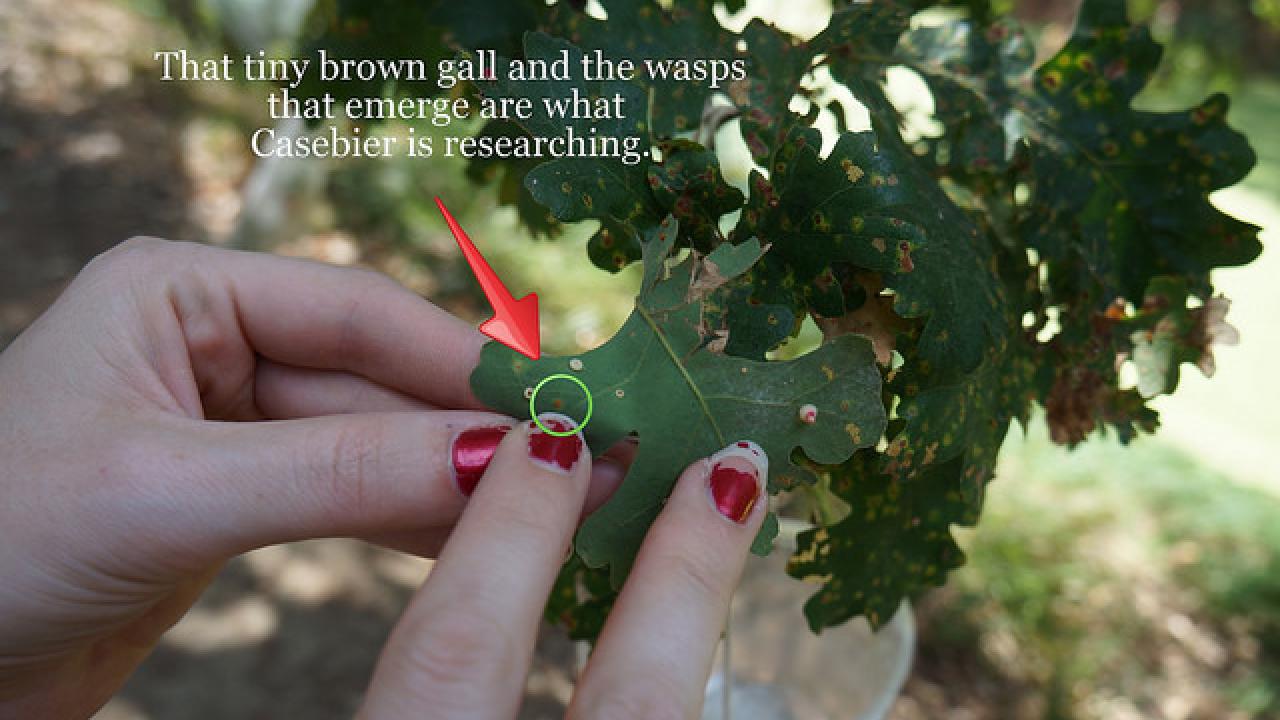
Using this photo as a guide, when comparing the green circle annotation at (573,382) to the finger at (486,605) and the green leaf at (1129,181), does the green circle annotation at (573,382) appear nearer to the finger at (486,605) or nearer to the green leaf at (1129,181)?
the finger at (486,605)

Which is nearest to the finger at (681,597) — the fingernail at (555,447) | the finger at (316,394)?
the fingernail at (555,447)

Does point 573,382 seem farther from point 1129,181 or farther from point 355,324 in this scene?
point 1129,181

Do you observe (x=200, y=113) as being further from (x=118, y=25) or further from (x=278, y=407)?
(x=278, y=407)

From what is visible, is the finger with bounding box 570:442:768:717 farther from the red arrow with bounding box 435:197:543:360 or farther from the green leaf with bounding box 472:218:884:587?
the red arrow with bounding box 435:197:543:360

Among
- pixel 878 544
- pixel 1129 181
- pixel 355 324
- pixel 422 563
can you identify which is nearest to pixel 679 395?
pixel 878 544

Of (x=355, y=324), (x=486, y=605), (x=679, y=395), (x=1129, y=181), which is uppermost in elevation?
(x=1129, y=181)

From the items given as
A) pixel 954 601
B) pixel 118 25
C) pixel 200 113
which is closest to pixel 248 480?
pixel 954 601
